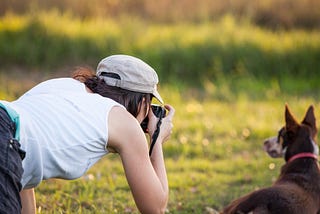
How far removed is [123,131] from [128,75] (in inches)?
14.1

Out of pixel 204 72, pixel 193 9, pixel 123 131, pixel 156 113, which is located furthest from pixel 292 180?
pixel 193 9

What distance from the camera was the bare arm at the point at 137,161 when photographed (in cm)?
332

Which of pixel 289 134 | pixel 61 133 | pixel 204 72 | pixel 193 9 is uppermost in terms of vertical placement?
pixel 61 133

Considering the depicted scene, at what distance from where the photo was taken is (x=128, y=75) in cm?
357

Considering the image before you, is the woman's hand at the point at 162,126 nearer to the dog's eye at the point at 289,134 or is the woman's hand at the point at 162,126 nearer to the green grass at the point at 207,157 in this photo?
the green grass at the point at 207,157

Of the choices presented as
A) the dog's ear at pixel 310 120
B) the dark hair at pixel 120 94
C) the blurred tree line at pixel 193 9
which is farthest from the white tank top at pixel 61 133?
the blurred tree line at pixel 193 9

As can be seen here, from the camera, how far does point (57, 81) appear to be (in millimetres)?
Result: 3533

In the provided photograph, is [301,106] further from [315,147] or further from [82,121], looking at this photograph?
[82,121]

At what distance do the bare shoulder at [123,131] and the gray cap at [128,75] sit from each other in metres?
0.23

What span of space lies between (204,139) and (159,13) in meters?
5.86

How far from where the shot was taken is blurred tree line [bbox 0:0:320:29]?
13.0m

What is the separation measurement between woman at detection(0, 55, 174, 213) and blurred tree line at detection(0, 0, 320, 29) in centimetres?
931

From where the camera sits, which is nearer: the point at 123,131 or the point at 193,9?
the point at 123,131

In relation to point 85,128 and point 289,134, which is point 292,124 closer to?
point 289,134
